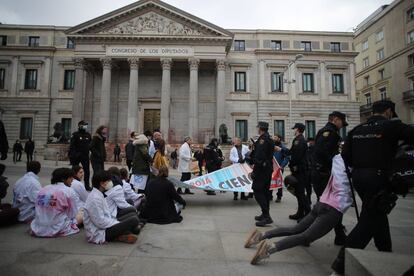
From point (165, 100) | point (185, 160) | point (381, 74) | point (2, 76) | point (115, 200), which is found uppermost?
point (381, 74)

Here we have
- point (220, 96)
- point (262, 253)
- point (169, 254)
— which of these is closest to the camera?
point (262, 253)

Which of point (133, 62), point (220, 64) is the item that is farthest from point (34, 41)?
point (220, 64)

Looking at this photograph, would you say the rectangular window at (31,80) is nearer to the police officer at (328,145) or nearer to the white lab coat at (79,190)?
the white lab coat at (79,190)

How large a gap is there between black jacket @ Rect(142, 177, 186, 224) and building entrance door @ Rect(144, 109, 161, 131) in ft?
85.1

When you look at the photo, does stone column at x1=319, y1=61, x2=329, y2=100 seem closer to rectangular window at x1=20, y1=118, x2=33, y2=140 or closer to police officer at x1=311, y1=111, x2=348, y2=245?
police officer at x1=311, y1=111, x2=348, y2=245

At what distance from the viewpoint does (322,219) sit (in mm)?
3469

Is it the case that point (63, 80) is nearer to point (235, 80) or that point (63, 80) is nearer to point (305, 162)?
point (235, 80)

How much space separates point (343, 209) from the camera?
3.48m

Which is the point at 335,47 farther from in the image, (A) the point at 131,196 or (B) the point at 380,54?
(A) the point at 131,196

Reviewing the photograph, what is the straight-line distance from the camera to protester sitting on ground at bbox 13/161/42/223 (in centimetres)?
520

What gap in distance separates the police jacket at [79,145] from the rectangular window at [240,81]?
24987 mm

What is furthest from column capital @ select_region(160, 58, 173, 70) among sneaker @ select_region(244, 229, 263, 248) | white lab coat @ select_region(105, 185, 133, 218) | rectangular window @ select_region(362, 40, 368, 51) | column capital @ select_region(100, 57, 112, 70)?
rectangular window @ select_region(362, 40, 368, 51)

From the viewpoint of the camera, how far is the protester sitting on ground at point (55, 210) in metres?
4.35

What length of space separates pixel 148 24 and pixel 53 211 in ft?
93.0
